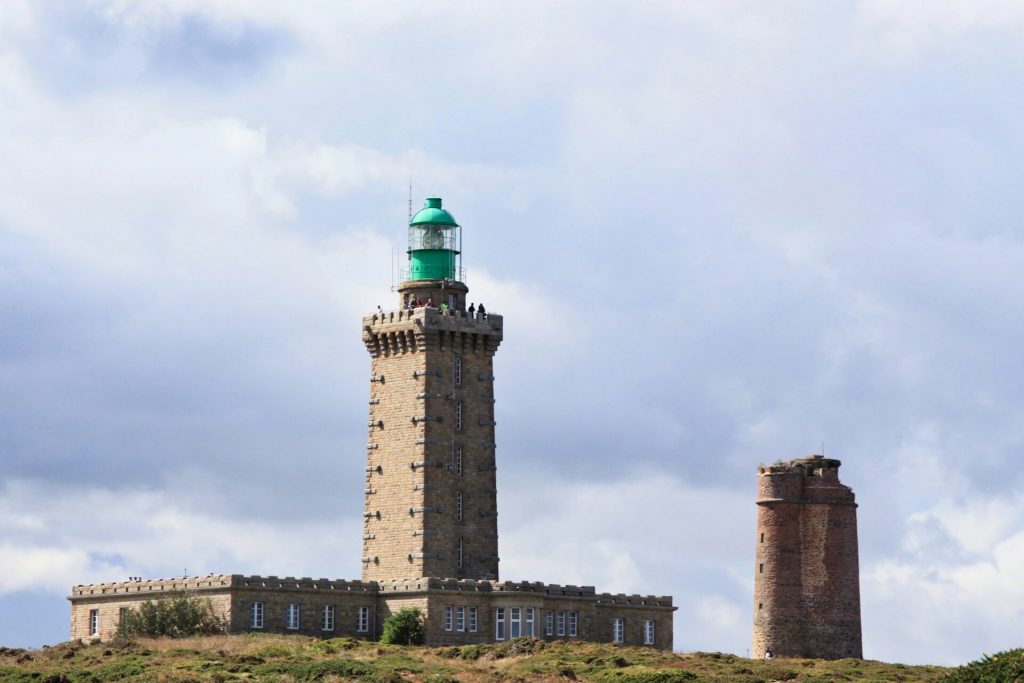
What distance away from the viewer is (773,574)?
338 feet

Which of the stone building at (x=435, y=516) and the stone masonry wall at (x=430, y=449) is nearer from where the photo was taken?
the stone building at (x=435, y=516)

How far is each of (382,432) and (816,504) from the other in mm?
21261

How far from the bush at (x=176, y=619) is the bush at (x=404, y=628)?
729cm

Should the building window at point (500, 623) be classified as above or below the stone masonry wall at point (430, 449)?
below

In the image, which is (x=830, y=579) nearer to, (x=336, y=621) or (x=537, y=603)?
(x=537, y=603)

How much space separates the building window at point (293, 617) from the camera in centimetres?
9200

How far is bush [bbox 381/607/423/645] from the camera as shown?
9281 centimetres

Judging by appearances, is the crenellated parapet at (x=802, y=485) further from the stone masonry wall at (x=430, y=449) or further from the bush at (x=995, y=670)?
the bush at (x=995, y=670)

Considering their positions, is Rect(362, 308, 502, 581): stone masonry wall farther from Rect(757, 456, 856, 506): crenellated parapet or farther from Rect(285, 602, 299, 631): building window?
Rect(757, 456, 856, 506): crenellated parapet

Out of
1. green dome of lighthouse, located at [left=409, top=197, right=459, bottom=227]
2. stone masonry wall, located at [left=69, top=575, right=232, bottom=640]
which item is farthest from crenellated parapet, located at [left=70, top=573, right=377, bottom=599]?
green dome of lighthouse, located at [left=409, top=197, right=459, bottom=227]

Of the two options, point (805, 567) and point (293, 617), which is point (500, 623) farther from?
point (805, 567)

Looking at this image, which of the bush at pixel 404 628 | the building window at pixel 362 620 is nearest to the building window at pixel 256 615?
the building window at pixel 362 620

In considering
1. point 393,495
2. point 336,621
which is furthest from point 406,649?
point 393,495

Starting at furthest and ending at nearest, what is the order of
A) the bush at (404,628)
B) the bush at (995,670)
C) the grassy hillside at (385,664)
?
the bush at (404,628), the grassy hillside at (385,664), the bush at (995,670)
